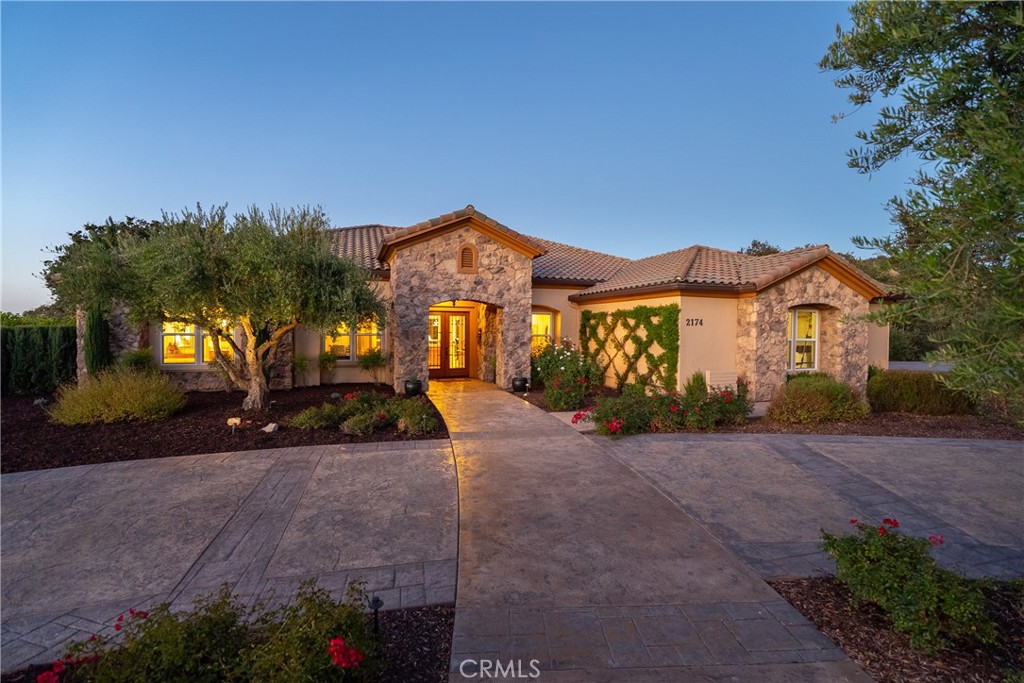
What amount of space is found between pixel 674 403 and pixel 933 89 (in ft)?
23.5

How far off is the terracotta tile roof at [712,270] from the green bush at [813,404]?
2632 mm

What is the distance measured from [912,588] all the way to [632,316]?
10.3 m

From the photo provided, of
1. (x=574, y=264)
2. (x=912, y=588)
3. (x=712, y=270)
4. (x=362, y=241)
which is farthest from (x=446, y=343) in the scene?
(x=912, y=588)

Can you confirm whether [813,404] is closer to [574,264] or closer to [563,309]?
[563,309]

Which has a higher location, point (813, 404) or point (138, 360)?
point (138, 360)

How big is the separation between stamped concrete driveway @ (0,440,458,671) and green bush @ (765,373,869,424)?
7402 millimetres

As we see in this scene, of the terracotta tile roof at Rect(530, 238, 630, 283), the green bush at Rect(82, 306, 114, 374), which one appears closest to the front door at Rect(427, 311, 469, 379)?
the terracotta tile roof at Rect(530, 238, 630, 283)

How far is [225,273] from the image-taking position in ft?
29.9

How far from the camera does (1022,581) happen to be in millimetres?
→ 3539

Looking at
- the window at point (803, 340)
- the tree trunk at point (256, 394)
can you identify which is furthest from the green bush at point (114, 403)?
the window at point (803, 340)

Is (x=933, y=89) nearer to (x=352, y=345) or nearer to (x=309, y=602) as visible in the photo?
(x=309, y=602)

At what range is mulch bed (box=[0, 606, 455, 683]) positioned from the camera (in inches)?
110

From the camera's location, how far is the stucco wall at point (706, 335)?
11.7 m

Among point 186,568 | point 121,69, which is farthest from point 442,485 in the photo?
point 121,69
